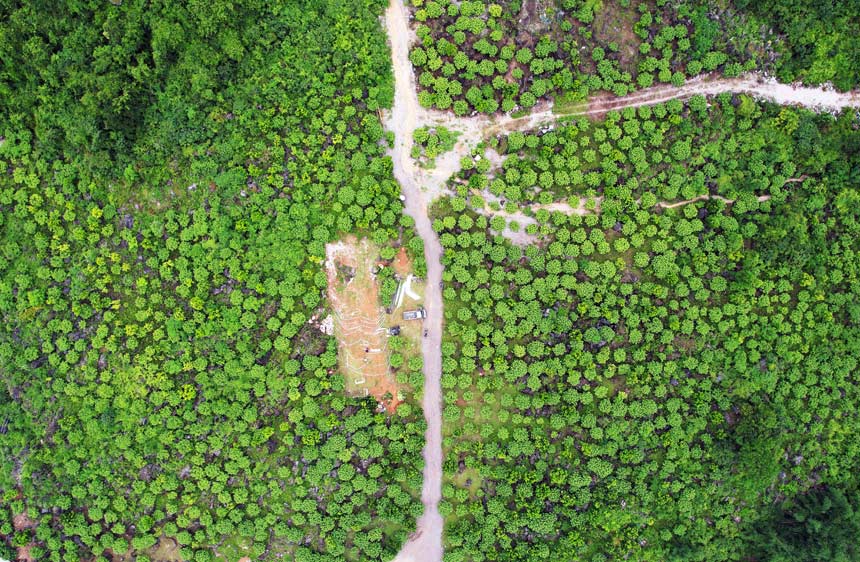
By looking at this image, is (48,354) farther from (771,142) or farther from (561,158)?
(771,142)

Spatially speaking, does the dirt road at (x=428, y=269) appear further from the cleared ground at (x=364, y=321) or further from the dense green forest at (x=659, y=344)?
the cleared ground at (x=364, y=321)

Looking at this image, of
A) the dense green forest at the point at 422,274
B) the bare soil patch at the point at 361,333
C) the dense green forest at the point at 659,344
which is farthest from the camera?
the bare soil patch at the point at 361,333

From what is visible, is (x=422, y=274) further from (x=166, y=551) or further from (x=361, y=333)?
(x=166, y=551)

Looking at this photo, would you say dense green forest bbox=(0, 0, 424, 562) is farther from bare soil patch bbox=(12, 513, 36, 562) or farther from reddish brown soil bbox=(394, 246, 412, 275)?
reddish brown soil bbox=(394, 246, 412, 275)

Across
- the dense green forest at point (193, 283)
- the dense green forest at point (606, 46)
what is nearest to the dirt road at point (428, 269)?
the dense green forest at point (193, 283)

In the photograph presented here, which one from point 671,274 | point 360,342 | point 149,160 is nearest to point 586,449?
point 671,274

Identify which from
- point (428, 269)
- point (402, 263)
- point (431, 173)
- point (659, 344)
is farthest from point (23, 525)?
point (659, 344)
